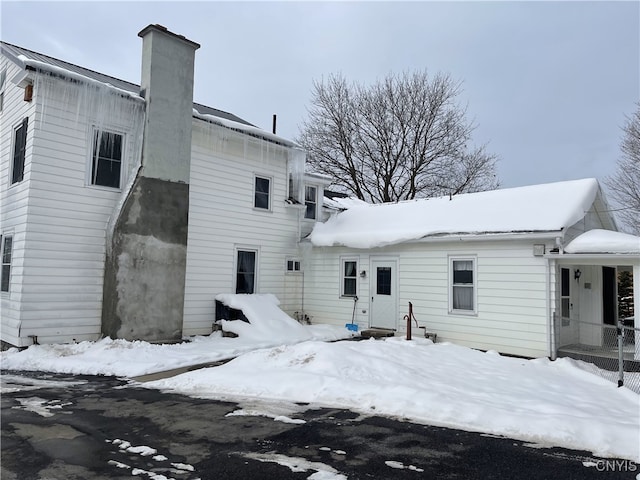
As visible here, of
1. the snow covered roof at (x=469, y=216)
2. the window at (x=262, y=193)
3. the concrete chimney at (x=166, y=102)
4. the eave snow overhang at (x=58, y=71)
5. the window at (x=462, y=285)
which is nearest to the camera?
the eave snow overhang at (x=58, y=71)

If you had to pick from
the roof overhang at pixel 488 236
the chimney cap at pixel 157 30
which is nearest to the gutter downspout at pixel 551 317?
the roof overhang at pixel 488 236

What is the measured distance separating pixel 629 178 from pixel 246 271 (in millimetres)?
22456

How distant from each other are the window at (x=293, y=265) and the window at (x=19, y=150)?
735 cm

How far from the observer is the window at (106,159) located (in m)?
9.99

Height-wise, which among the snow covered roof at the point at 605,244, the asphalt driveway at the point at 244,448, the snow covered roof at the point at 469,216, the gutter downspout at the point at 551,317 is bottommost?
the asphalt driveway at the point at 244,448

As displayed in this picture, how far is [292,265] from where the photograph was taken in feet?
46.4

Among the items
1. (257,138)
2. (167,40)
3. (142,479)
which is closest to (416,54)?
(257,138)

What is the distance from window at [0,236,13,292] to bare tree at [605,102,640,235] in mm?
25818

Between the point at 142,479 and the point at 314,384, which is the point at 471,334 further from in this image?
the point at 142,479

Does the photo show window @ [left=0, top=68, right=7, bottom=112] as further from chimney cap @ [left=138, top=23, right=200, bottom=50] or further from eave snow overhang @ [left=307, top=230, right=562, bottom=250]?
eave snow overhang @ [left=307, top=230, right=562, bottom=250]

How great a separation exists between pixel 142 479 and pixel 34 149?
26.3 ft

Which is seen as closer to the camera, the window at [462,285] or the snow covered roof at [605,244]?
the snow covered roof at [605,244]

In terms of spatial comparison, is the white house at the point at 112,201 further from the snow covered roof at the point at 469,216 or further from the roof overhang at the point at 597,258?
the roof overhang at the point at 597,258

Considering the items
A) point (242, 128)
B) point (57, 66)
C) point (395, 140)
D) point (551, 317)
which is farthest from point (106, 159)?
point (395, 140)
